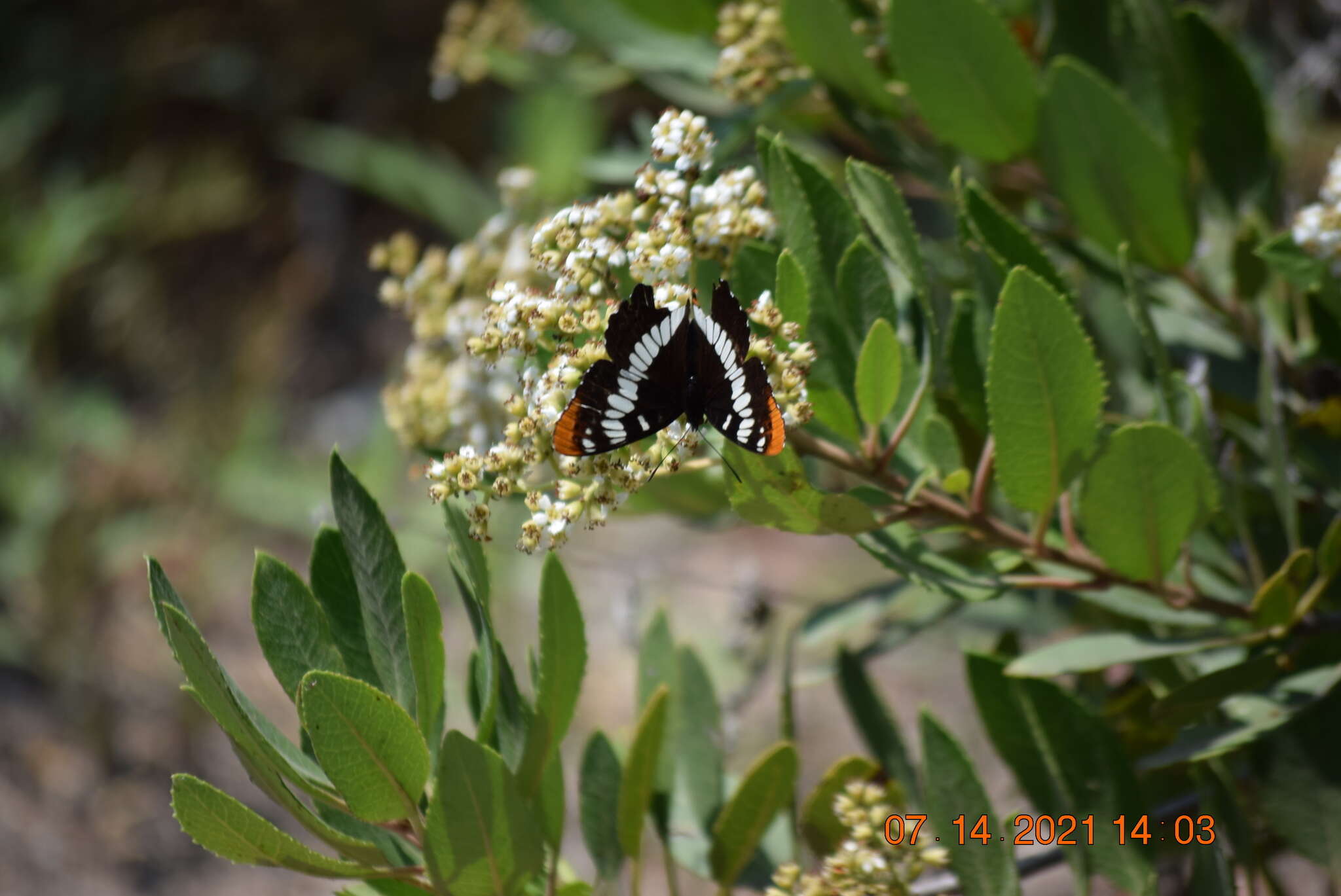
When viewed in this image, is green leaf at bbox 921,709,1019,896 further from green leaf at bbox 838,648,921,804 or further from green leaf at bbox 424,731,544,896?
green leaf at bbox 424,731,544,896

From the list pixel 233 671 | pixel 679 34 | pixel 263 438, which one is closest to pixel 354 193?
pixel 263 438

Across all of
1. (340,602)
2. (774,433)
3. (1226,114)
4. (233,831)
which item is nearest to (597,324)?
(774,433)

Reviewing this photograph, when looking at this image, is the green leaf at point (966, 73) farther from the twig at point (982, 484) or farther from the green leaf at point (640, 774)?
the green leaf at point (640, 774)

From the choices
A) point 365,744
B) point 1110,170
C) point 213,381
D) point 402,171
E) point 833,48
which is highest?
point 213,381

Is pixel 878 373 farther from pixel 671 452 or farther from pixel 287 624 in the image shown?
pixel 287 624

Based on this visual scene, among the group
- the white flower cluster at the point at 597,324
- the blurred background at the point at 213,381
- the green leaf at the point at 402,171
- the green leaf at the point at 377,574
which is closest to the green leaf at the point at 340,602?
the green leaf at the point at 377,574

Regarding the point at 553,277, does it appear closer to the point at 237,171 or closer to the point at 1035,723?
the point at 1035,723
